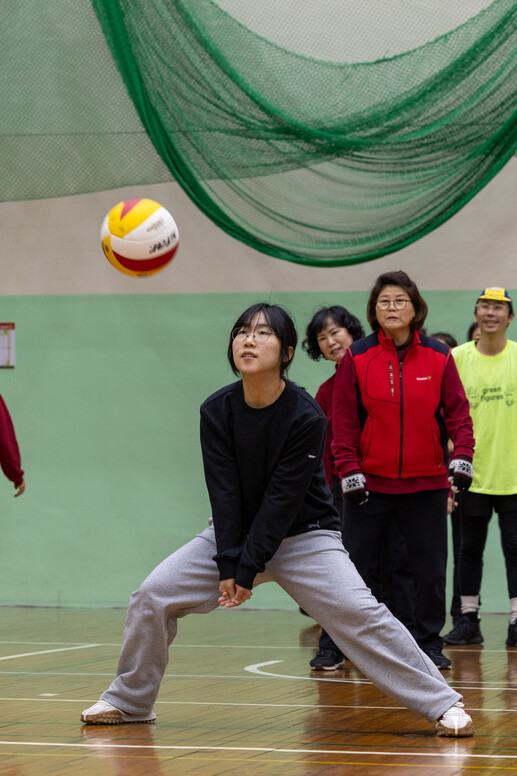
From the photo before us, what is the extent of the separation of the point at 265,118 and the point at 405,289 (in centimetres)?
167

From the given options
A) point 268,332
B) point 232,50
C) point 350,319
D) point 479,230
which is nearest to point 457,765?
point 268,332

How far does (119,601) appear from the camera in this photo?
845 centimetres

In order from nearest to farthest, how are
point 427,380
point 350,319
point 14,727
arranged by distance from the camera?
point 14,727, point 427,380, point 350,319

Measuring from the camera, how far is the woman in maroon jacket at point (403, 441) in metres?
5.21

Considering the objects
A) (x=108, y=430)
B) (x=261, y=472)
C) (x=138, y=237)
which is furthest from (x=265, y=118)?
(x=261, y=472)

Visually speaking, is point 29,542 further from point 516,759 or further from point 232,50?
point 516,759

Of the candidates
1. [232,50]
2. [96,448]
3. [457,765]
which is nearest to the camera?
[457,765]

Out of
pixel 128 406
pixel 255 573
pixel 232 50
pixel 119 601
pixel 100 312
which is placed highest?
pixel 232 50

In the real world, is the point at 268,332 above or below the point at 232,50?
below

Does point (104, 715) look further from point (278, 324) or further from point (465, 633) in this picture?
point (465, 633)

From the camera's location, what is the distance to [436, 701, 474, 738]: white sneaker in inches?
140

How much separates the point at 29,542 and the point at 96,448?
0.86 m

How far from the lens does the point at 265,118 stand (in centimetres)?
641

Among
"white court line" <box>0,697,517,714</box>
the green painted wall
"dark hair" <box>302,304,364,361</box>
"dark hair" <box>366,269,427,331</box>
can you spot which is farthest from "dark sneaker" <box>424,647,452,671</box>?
the green painted wall
